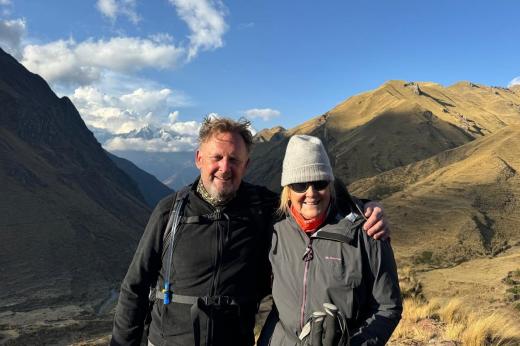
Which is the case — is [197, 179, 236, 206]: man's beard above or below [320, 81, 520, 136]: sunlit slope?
below

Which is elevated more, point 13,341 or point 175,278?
point 175,278

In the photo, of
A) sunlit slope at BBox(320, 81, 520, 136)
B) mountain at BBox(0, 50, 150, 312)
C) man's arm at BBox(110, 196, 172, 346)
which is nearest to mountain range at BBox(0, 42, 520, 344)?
mountain at BBox(0, 50, 150, 312)

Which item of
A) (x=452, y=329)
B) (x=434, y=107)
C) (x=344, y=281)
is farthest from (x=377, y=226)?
(x=434, y=107)

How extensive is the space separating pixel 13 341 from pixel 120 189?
267 feet

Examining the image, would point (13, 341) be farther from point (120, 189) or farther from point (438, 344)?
point (120, 189)

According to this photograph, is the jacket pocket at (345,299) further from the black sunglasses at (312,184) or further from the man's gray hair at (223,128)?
the man's gray hair at (223,128)

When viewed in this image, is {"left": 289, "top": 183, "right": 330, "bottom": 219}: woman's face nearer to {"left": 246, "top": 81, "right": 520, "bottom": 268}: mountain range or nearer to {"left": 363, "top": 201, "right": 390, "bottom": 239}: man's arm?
{"left": 363, "top": 201, "right": 390, "bottom": 239}: man's arm

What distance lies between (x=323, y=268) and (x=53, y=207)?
7181 centimetres

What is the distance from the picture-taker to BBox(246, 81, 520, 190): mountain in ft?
285

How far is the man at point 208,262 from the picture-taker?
3.58 metres

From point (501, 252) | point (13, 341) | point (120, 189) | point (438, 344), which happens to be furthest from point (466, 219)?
point (120, 189)

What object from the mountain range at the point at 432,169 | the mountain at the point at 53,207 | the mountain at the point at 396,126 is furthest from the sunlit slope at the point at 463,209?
the mountain at the point at 396,126

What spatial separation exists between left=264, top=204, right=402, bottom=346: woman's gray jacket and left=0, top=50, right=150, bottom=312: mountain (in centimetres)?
4287

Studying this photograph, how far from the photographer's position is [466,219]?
1324 inches
